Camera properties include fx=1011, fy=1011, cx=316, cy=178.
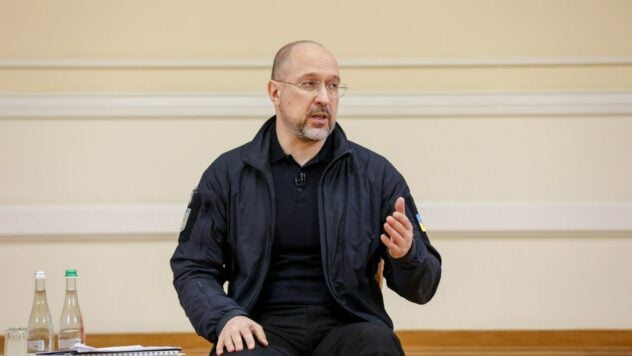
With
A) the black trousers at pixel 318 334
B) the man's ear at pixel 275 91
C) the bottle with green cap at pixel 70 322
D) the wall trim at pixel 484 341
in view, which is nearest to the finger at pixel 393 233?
the black trousers at pixel 318 334

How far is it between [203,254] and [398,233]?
59 centimetres

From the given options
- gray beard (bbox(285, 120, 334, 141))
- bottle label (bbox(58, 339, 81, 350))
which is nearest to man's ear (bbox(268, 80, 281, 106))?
gray beard (bbox(285, 120, 334, 141))

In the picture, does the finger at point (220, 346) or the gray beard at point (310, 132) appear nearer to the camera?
the finger at point (220, 346)

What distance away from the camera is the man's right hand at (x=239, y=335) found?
8.06ft

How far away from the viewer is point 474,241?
14.6 ft

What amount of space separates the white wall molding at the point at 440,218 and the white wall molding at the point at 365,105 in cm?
41

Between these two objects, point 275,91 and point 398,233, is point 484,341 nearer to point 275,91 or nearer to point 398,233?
point 275,91

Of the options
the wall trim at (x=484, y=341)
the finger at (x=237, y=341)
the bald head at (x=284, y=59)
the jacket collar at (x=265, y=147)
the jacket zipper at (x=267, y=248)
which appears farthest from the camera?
the wall trim at (x=484, y=341)

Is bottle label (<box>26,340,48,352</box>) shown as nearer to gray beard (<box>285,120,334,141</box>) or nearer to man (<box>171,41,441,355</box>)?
man (<box>171,41,441,355</box>)

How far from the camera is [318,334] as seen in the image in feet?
8.73

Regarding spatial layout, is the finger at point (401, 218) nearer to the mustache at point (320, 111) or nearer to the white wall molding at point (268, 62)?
the mustache at point (320, 111)

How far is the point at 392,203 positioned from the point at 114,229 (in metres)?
1.94

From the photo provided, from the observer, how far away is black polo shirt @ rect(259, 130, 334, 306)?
2.75 meters

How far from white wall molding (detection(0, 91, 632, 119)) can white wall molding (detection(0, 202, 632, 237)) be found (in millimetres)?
408
